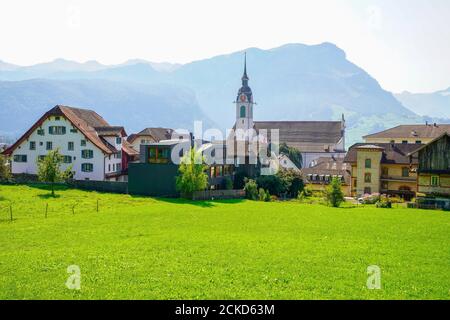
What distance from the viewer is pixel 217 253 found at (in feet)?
74.7

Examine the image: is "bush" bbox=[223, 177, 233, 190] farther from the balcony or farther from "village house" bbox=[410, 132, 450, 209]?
"village house" bbox=[410, 132, 450, 209]

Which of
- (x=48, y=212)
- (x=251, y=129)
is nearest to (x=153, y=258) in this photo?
(x=48, y=212)

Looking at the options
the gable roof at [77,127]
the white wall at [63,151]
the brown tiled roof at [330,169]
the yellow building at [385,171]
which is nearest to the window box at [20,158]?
the white wall at [63,151]

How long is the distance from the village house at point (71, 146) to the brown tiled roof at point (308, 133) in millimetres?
63475

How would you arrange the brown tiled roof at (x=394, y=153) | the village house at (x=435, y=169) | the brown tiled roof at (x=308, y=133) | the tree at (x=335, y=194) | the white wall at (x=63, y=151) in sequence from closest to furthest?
the tree at (x=335, y=194) < the village house at (x=435, y=169) < the white wall at (x=63, y=151) < the brown tiled roof at (x=394, y=153) < the brown tiled roof at (x=308, y=133)

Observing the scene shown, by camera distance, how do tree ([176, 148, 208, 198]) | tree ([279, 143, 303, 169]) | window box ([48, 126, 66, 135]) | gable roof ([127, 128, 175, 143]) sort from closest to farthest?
→ 1. tree ([176, 148, 208, 198])
2. window box ([48, 126, 66, 135])
3. gable roof ([127, 128, 175, 143])
4. tree ([279, 143, 303, 169])

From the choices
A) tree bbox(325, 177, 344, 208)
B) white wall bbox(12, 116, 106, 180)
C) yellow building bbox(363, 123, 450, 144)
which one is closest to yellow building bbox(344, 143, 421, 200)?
tree bbox(325, 177, 344, 208)

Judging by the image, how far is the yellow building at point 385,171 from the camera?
6372 centimetres

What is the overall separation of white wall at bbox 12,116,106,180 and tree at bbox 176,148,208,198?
1501cm

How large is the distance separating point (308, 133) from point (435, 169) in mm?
72052

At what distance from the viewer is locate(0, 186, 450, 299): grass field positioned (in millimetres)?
16531

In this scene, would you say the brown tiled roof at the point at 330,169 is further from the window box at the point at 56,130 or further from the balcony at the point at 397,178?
the window box at the point at 56,130

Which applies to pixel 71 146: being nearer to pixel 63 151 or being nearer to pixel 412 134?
pixel 63 151
